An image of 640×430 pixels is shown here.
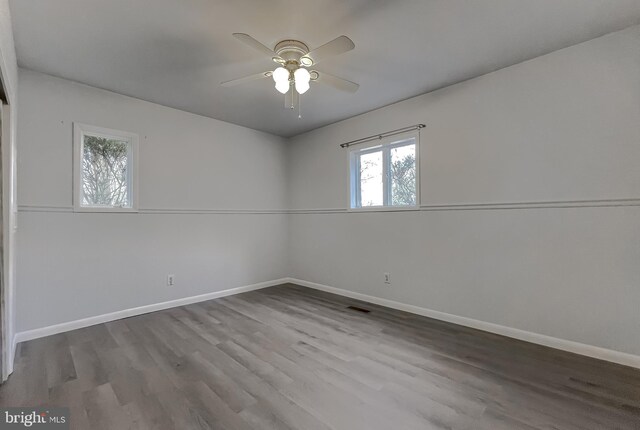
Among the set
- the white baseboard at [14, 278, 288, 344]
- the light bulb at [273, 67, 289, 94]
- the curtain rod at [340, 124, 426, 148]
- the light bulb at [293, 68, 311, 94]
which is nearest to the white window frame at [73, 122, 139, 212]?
the white baseboard at [14, 278, 288, 344]

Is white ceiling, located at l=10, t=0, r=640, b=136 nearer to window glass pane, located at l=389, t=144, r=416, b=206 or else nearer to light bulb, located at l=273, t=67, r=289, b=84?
light bulb, located at l=273, t=67, r=289, b=84

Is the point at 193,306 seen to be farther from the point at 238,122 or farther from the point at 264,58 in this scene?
the point at 264,58

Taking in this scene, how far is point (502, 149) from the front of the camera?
9.11 ft

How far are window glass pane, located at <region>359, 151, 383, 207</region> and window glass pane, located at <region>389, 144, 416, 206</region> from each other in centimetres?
18

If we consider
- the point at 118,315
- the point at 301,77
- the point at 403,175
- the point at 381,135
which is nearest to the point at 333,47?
the point at 301,77

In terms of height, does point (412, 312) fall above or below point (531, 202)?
below

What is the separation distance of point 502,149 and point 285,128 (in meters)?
3.10

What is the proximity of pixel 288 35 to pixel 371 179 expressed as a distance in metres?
2.24

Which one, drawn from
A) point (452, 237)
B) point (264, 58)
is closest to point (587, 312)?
point (452, 237)

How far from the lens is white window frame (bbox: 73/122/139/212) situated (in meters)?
2.98

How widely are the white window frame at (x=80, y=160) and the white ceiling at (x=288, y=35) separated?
483 millimetres
